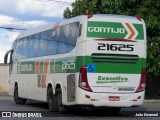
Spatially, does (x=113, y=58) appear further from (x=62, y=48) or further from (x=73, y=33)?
(x=62, y=48)

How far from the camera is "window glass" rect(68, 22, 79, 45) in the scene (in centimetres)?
1752

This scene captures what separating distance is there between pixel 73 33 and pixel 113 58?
1.73m

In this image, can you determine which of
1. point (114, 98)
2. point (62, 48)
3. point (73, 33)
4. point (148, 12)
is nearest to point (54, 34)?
point (62, 48)

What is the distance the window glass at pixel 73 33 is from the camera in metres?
17.5

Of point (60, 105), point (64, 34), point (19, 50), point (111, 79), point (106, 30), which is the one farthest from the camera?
point (19, 50)

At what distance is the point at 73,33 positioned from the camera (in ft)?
58.4

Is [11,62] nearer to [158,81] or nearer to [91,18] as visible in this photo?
[91,18]

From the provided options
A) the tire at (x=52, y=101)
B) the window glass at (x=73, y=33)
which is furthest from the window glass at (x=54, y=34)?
the tire at (x=52, y=101)

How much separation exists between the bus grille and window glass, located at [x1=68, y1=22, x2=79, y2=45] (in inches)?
38.8

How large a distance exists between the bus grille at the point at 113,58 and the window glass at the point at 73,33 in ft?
3.24

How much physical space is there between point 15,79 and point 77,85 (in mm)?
9062

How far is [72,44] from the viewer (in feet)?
58.1

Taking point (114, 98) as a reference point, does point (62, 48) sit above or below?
above

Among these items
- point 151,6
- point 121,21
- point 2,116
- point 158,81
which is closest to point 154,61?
point 151,6
